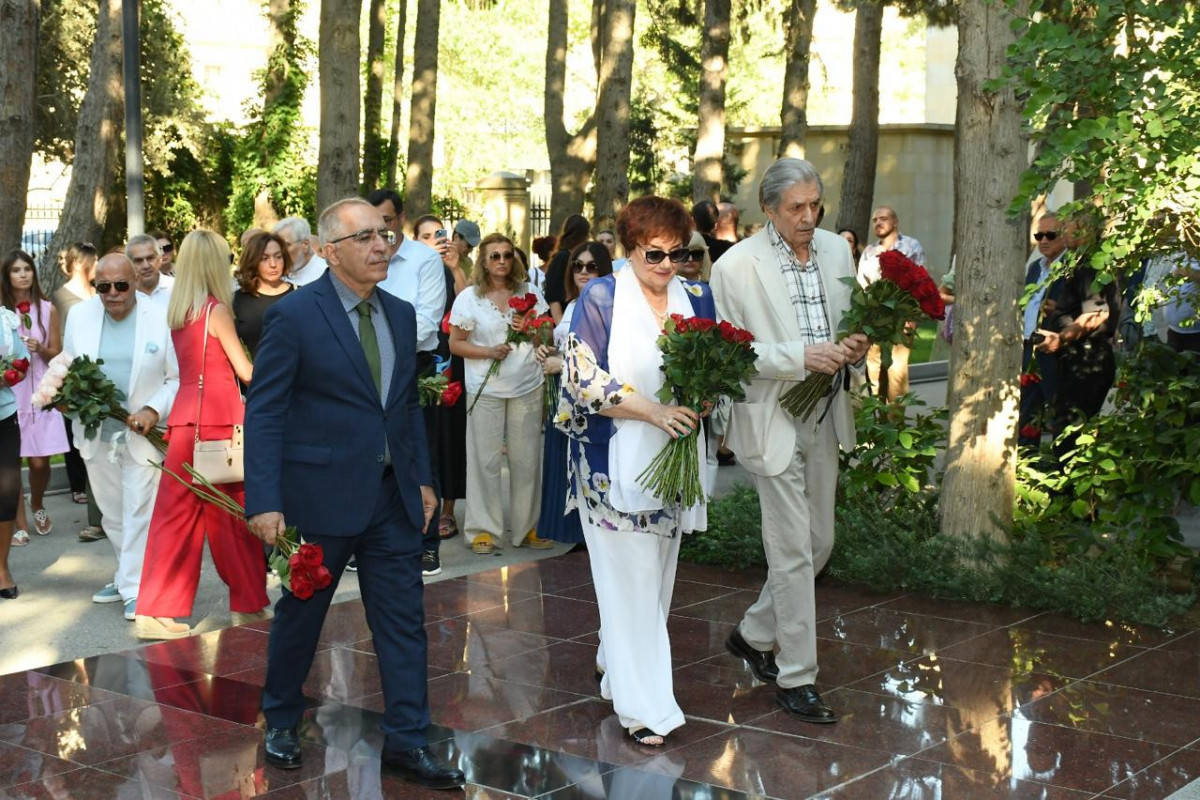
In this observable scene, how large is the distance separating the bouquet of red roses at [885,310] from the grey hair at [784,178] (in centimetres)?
43

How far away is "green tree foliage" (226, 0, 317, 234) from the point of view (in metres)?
32.1

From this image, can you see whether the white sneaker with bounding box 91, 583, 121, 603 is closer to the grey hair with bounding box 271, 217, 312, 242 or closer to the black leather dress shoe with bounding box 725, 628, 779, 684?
the grey hair with bounding box 271, 217, 312, 242

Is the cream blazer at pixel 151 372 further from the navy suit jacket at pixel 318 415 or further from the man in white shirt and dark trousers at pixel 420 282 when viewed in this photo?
the navy suit jacket at pixel 318 415

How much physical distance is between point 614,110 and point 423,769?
50.6 ft

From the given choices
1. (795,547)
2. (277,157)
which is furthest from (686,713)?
(277,157)

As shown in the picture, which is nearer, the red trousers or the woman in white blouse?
the red trousers

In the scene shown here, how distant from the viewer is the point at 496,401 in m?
10.5

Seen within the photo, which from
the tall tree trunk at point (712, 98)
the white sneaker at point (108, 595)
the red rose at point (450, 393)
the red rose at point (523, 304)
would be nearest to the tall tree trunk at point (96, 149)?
the tall tree trunk at point (712, 98)

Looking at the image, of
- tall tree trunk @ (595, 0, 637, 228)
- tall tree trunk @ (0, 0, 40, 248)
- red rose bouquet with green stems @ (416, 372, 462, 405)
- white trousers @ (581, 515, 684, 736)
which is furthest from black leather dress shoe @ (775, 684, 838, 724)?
tall tree trunk @ (595, 0, 637, 228)

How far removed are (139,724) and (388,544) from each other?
163 cm

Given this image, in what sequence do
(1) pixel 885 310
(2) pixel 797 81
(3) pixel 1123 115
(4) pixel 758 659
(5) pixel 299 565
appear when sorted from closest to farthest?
(5) pixel 299 565 → (1) pixel 885 310 → (3) pixel 1123 115 → (4) pixel 758 659 → (2) pixel 797 81

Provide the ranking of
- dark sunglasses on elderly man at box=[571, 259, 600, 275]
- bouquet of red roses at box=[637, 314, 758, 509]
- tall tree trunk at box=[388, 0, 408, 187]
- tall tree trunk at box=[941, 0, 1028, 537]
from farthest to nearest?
tall tree trunk at box=[388, 0, 408, 187] < dark sunglasses on elderly man at box=[571, 259, 600, 275] < tall tree trunk at box=[941, 0, 1028, 537] < bouquet of red roses at box=[637, 314, 758, 509]

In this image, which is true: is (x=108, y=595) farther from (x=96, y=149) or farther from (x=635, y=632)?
(x=96, y=149)

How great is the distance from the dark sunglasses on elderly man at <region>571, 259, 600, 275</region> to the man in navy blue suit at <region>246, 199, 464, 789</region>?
13.6 ft
